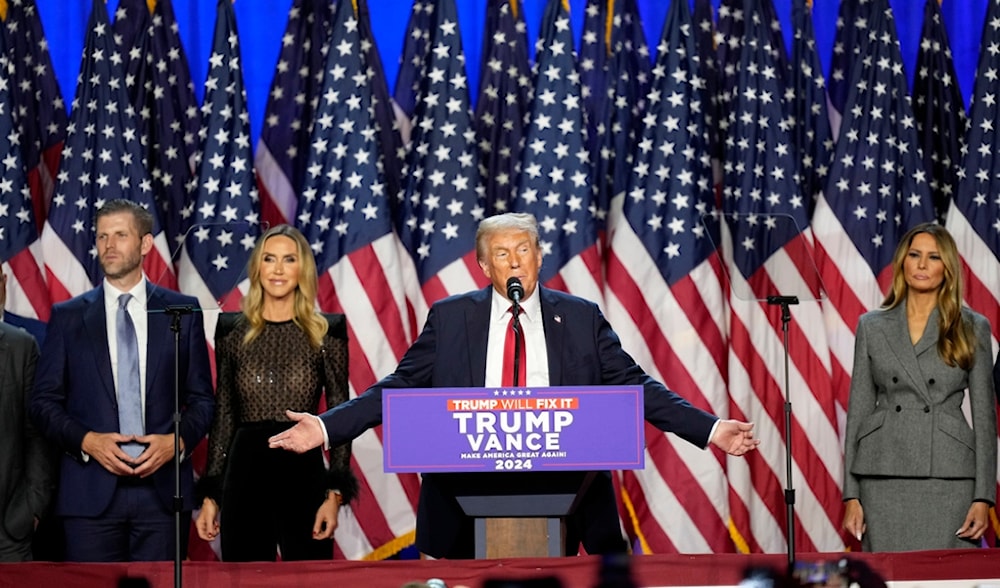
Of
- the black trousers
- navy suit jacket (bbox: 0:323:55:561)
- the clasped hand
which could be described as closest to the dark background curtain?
navy suit jacket (bbox: 0:323:55:561)

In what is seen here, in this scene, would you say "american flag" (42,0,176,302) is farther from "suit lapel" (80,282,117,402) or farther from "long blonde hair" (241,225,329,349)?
"long blonde hair" (241,225,329,349)

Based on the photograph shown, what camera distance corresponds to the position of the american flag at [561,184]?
5.65 metres

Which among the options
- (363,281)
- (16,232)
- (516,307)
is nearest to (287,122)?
(363,281)

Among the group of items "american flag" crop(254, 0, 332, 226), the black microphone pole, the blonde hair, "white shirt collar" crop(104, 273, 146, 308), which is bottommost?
the black microphone pole

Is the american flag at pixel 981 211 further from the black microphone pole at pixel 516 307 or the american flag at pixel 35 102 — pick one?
the american flag at pixel 35 102

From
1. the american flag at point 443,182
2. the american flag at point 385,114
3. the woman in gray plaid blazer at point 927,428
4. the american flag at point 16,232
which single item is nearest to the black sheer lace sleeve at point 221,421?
the american flag at point 443,182

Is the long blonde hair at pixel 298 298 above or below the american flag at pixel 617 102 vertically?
below

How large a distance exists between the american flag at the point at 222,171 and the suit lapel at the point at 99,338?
67 centimetres

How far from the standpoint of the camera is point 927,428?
455 cm

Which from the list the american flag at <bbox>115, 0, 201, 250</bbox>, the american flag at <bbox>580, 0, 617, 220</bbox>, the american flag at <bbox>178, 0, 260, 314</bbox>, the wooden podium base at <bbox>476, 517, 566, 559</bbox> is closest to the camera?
the wooden podium base at <bbox>476, 517, 566, 559</bbox>

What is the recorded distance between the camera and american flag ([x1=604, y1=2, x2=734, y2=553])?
563 cm

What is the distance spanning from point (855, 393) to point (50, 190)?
3.51 meters

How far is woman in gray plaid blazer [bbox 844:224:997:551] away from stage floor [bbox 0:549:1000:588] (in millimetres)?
1251

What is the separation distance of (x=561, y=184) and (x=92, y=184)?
1.96 metres
